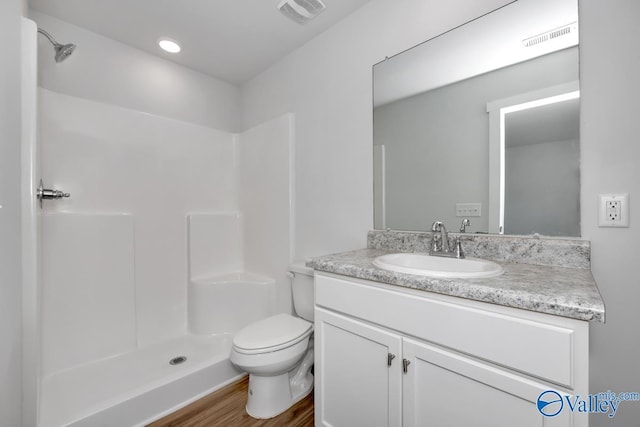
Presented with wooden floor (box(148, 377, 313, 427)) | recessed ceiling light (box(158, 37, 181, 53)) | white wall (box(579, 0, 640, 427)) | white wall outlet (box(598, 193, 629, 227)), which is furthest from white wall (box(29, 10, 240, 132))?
white wall outlet (box(598, 193, 629, 227))

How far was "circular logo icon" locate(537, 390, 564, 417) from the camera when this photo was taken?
66 centimetres

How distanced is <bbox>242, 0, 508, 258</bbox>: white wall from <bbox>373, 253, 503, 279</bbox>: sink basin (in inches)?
15.2

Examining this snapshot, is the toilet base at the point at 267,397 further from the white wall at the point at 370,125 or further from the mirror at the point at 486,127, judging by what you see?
the mirror at the point at 486,127

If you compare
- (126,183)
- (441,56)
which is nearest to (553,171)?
(441,56)

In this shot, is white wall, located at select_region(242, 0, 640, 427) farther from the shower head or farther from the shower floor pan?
the shower head

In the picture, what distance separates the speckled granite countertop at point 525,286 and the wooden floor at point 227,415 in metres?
0.95

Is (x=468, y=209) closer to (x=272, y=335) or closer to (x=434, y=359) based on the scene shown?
(x=434, y=359)

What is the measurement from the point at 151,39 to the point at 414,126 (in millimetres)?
1946

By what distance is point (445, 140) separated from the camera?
135 cm

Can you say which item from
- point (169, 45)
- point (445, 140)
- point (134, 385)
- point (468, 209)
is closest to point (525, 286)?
point (468, 209)

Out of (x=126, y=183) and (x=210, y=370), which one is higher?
(x=126, y=183)

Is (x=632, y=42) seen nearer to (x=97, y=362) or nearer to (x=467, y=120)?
(x=467, y=120)

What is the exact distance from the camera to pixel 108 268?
1868mm

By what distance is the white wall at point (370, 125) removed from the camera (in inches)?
36.1
